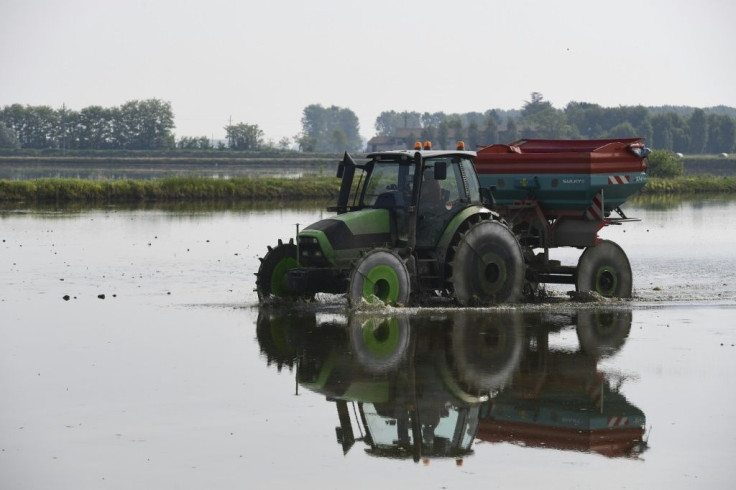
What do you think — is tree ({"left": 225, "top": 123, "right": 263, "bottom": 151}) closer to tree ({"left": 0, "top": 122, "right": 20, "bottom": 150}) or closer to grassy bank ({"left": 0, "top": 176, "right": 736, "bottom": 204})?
tree ({"left": 0, "top": 122, "right": 20, "bottom": 150})

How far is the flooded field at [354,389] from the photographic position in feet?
34.5

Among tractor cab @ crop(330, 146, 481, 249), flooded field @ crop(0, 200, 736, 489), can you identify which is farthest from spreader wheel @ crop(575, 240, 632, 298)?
tractor cab @ crop(330, 146, 481, 249)

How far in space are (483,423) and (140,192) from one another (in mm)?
48413

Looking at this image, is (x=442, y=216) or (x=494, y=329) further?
(x=442, y=216)

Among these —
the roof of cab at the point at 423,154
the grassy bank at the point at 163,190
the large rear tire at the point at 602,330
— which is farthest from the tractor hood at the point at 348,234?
the grassy bank at the point at 163,190

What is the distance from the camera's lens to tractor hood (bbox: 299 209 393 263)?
1931 centimetres

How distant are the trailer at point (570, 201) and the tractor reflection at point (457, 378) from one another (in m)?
1.62

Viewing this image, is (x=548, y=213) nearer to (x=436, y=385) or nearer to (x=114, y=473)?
(x=436, y=385)

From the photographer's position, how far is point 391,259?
19000 mm

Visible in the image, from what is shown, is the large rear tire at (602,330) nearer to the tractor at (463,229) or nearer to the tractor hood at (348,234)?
the tractor at (463,229)

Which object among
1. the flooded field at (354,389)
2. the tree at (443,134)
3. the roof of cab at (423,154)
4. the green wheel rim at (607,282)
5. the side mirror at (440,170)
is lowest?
the flooded field at (354,389)

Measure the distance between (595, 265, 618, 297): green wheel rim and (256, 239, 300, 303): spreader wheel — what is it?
5.30m

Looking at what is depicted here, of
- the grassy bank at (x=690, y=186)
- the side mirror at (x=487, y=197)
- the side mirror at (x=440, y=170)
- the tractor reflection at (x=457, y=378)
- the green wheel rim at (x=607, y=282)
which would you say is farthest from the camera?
the grassy bank at (x=690, y=186)

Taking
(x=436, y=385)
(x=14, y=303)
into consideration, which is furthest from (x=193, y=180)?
(x=436, y=385)
